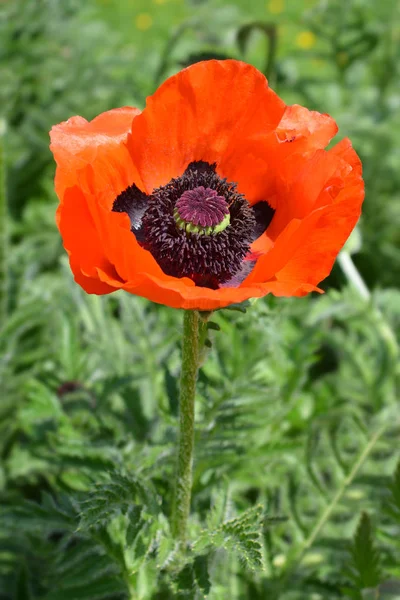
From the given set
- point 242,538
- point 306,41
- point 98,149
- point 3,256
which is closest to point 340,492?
point 242,538

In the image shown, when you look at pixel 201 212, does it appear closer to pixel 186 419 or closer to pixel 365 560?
pixel 186 419

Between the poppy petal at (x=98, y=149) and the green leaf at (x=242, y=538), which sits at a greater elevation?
the poppy petal at (x=98, y=149)

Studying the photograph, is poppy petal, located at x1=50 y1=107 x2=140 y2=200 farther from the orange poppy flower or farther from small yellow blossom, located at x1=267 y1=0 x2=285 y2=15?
small yellow blossom, located at x1=267 y1=0 x2=285 y2=15

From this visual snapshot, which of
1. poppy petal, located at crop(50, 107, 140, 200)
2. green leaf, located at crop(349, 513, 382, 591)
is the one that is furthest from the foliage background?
poppy petal, located at crop(50, 107, 140, 200)

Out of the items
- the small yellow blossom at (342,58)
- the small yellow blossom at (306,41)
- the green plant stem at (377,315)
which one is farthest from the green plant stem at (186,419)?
the small yellow blossom at (306,41)

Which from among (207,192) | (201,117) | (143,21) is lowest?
(207,192)

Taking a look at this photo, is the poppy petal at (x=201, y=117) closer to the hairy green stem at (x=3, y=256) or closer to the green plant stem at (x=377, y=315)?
the green plant stem at (x=377, y=315)

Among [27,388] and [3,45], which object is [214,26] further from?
[27,388]
